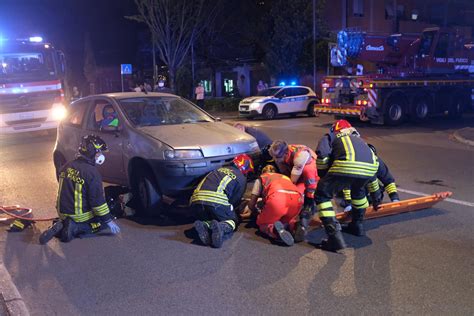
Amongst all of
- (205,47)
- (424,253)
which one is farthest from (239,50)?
(424,253)

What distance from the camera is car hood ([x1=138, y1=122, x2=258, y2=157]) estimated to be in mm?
6266

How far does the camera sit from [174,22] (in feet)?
93.4

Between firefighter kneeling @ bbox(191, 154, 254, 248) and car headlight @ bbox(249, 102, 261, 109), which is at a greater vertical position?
car headlight @ bbox(249, 102, 261, 109)

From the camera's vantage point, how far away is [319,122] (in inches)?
778

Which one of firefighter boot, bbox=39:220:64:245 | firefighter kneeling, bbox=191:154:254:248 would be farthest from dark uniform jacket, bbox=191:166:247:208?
firefighter boot, bbox=39:220:64:245

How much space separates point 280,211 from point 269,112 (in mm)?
16255

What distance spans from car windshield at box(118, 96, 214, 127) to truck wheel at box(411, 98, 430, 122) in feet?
42.2

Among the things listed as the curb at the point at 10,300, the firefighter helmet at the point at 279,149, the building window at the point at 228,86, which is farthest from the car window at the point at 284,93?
the curb at the point at 10,300

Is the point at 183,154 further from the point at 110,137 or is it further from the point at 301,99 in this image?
the point at 301,99

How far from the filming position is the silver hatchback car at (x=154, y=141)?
6191 mm

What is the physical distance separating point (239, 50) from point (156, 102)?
2798 centimetres

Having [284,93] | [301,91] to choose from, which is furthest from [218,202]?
[301,91]

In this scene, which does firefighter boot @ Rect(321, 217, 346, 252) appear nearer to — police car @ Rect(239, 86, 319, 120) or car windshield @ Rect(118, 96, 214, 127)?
car windshield @ Rect(118, 96, 214, 127)

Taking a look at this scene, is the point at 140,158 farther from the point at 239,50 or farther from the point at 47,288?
the point at 239,50
